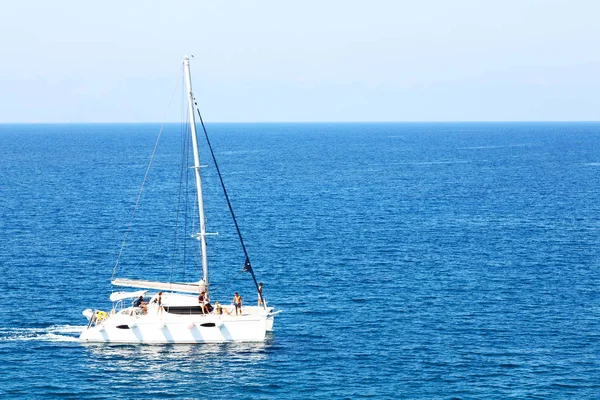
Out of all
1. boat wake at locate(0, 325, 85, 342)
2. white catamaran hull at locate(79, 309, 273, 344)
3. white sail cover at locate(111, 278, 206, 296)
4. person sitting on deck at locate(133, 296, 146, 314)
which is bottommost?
boat wake at locate(0, 325, 85, 342)

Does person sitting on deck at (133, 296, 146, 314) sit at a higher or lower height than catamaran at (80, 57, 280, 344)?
higher

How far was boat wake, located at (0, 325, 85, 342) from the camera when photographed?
6631cm

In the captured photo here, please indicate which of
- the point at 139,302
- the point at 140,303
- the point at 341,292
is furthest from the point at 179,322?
the point at 341,292

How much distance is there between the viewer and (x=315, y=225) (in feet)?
385

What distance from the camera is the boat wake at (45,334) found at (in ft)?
218

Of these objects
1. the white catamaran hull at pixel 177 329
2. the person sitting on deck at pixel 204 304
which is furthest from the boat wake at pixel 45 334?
the person sitting on deck at pixel 204 304

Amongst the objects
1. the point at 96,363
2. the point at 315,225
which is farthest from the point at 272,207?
the point at 96,363

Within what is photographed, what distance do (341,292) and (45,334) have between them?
26.3 metres

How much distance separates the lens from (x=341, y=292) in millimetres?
80812

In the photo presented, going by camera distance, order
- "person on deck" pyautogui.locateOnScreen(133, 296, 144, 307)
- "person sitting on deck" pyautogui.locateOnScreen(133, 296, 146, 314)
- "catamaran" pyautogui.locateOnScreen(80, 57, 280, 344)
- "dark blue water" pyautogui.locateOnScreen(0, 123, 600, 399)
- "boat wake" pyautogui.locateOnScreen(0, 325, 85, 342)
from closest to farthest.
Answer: "dark blue water" pyautogui.locateOnScreen(0, 123, 600, 399), "catamaran" pyautogui.locateOnScreen(80, 57, 280, 344), "person sitting on deck" pyautogui.locateOnScreen(133, 296, 146, 314), "boat wake" pyautogui.locateOnScreen(0, 325, 85, 342), "person on deck" pyautogui.locateOnScreen(133, 296, 144, 307)

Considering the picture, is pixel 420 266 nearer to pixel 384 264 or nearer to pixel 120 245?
pixel 384 264

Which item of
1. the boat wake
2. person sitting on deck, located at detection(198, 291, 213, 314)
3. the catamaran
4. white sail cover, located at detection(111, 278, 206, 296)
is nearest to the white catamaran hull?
the catamaran

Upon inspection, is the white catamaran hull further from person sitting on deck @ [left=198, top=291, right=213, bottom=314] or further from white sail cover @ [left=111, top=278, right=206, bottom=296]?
white sail cover @ [left=111, top=278, right=206, bottom=296]

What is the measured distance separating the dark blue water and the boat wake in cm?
18
